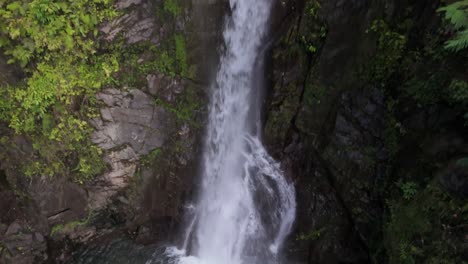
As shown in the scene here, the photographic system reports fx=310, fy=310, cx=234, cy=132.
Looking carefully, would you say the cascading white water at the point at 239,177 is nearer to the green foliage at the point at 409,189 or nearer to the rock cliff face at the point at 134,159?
the rock cliff face at the point at 134,159

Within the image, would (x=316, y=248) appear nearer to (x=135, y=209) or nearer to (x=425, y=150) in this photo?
(x=425, y=150)

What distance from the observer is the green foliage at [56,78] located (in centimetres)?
681

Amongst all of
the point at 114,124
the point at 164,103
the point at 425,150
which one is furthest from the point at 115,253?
the point at 425,150

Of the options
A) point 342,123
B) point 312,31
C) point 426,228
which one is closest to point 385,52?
point 342,123

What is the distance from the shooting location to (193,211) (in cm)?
886

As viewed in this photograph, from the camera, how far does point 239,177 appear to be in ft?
27.3

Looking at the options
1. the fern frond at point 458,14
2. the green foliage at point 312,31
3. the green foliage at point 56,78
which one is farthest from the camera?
the green foliage at point 56,78

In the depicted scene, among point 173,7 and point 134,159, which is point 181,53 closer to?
point 173,7

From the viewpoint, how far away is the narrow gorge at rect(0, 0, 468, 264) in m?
5.28

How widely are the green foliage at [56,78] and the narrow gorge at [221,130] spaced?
3 cm

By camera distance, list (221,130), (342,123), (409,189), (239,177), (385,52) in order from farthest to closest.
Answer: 1. (221,130)
2. (239,177)
3. (342,123)
4. (385,52)
5. (409,189)

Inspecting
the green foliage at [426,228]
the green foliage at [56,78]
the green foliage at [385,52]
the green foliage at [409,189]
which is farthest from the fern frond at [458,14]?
the green foliage at [56,78]

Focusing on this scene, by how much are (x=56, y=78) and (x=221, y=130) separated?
4.25m

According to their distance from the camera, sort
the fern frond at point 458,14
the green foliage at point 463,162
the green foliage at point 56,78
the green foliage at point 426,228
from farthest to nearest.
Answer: the green foliage at point 56,78
the green foliage at point 426,228
the green foliage at point 463,162
the fern frond at point 458,14
